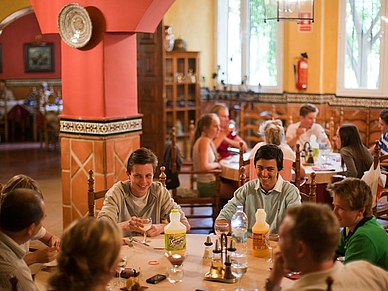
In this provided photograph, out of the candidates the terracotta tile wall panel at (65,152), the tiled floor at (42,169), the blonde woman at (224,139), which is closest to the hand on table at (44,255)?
the terracotta tile wall panel at (65,152)

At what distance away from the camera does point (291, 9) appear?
6.58 meters

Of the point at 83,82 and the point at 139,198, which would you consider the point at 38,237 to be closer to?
the point at 139,198

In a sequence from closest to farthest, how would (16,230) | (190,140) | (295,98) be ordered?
1. (16,230)
2. (190,140)
3. (295,98)

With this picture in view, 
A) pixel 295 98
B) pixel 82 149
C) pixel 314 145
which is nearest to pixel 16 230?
pixel 82 149

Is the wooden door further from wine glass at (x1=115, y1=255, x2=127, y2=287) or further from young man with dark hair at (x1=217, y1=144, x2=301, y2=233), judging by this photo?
wine glass at (x1=115, y1=255, x2=127, y2=287)

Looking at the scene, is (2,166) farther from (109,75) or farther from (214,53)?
(109,75)

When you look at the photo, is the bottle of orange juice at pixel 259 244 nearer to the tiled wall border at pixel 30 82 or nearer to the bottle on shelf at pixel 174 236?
the bottle on shelf at pixel 174 236

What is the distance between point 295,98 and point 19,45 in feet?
26.6

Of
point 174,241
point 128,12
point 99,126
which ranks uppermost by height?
point 128,12

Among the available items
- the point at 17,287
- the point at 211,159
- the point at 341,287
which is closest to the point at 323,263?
the point at 341,287

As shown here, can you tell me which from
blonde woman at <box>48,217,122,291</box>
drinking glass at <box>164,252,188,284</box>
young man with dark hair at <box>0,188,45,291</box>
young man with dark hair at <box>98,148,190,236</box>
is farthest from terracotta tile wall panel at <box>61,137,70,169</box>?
blonde woman at <box>48,217,122,291</box>

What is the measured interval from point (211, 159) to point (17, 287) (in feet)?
13.9

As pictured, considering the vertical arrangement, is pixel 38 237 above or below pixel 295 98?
below

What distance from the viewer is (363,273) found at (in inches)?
102
